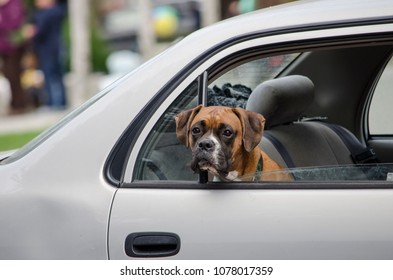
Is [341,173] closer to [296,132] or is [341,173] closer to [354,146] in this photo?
[296,132]

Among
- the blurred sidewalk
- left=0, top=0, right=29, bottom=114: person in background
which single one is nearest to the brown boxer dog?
the blurred sidewalk

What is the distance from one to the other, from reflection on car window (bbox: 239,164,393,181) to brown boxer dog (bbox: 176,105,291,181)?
23mm

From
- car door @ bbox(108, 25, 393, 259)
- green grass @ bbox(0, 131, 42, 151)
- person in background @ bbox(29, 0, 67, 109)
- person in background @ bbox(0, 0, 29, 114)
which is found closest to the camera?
car door @ bbox(108, 25, 393, 259)

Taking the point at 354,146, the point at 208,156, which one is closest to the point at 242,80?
the point at 208,156

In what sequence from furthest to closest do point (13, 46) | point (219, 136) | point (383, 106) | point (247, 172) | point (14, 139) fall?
1. point (13, 46)
2. point (14, 139)
3. point (383, 106)
4. point (247, 172)
5. point (219, 136)

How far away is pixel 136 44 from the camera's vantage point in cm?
2331

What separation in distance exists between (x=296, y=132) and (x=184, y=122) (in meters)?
0.85

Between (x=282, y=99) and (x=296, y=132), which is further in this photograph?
(x=296, y=132)

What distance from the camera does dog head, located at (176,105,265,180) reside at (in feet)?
10.9

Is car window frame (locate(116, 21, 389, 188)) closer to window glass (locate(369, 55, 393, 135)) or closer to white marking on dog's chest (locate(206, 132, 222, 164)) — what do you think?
white marking on dog's chest (locate(206, 132, 222, 164))

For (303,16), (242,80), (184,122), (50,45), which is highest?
(50,45)

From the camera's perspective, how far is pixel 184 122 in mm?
3432
